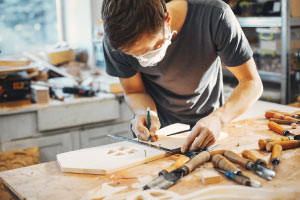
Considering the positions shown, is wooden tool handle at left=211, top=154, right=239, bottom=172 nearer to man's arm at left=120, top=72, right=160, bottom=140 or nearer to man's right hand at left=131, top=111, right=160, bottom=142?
man's right hand at left=131, top=111, right=160, bottom=142

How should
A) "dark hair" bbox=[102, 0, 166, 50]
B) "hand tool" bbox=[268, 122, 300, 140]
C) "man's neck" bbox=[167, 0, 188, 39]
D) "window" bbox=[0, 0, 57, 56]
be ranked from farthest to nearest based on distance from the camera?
"window" bbox=[0, 0, 57, 56]
"man's neck" bbox=[167, 0, 188, 39]
"hand tool" bbox=[268, 122, 300, 140]
"dark hair" bbox=[102, 0, 166, 50]

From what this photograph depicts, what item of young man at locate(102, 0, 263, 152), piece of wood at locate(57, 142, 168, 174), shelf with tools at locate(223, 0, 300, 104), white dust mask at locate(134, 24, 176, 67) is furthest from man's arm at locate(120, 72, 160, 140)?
shelf with tools at locate(223, 0, 300, 104)

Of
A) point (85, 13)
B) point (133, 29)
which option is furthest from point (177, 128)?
point (85, 13)

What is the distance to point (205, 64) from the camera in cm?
192

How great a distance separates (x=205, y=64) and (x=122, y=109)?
159cm

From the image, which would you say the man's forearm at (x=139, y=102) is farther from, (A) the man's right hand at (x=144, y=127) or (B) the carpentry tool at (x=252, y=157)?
(B) the carpentry tool at (x=252, y=157)

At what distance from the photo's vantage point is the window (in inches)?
154

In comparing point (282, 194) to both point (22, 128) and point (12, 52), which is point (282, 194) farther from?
point (12, 52)

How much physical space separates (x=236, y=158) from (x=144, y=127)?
0.50 m

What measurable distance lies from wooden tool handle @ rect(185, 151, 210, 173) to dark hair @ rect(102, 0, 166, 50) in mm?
488

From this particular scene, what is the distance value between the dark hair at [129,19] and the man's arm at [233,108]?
46cm

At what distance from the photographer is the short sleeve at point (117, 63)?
1.96 meters

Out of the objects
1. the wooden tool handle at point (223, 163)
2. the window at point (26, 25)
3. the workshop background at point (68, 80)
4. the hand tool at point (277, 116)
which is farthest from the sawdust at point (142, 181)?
the window at point (26, 25)

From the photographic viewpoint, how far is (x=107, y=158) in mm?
1541
